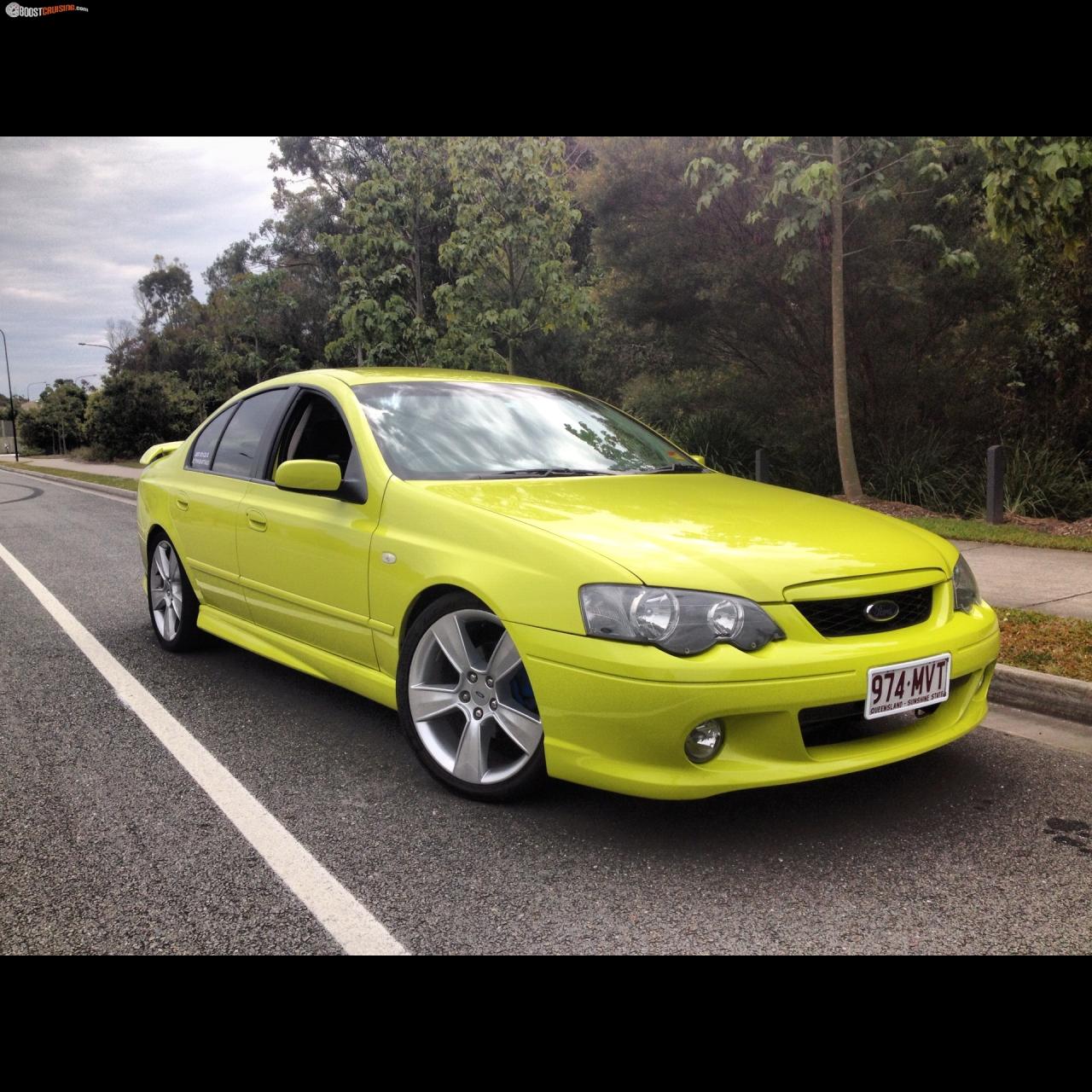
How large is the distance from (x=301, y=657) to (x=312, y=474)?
0.89 meters

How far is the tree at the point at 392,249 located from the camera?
15.6 metres

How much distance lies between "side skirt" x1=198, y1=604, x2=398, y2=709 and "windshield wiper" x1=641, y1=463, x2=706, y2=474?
1457mm

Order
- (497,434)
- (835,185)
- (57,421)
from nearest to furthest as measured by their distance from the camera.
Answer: (497,434)
(835,185)
(57,421)

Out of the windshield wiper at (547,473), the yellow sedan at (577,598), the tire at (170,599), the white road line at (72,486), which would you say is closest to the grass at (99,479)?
the white road line at (72,486)

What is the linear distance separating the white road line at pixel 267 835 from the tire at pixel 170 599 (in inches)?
13.0

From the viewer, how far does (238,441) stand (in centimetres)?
523

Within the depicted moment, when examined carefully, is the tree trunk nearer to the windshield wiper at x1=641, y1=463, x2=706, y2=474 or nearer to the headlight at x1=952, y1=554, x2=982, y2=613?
the windshield wiper at x1=641, y1=463, x2=706, y2=474

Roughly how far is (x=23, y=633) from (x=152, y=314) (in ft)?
211

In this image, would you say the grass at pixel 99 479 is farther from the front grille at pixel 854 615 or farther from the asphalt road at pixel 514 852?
the front grille at pixel 854 615

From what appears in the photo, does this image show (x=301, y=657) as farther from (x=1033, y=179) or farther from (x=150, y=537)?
(x=1033, y=179)

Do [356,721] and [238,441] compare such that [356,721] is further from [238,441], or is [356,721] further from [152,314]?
[152,314]

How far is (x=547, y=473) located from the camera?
13.6 ft

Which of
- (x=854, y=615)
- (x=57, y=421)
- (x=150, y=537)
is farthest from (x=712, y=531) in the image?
(x=57, y=421)
